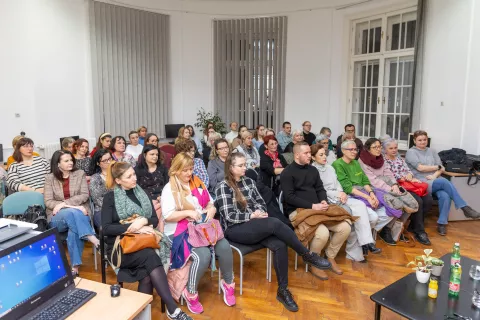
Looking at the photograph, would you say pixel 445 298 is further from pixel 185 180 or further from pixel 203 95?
pixel 203 95

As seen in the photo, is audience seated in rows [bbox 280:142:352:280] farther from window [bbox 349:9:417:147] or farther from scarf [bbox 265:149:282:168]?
window [bbox 349:9:417:147]

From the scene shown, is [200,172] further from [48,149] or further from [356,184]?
[48,149]

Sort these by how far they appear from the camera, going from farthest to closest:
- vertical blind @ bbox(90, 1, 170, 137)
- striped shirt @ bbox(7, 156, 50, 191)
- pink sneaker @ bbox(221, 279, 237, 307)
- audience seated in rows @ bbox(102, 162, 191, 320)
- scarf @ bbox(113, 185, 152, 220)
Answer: vertical blind @ bbox(90, 1, 170, 137)
striped shirt @ bbox(7, 156, 50, 191)
pink sneaker @ bbox(221, 279, 237, 307)
scarf @ bbox(113, 185, 152, 220)
audience seated in rows @ bbox(102, 162, 191, 320)

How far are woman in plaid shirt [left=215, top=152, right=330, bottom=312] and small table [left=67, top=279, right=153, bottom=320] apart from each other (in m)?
1.34

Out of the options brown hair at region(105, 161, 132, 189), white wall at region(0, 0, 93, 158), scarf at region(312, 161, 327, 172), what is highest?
white wall at region(0, 0, 93, 158)

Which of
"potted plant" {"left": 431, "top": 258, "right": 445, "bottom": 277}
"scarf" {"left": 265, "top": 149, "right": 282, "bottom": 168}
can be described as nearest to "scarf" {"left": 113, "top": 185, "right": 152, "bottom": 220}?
"potted plant" {"left": 431, "top": 258, "right": 445, "bottom": 277}

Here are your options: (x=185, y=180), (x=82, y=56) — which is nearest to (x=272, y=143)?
(x=185, y=180)

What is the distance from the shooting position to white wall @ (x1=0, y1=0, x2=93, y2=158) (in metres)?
6.04

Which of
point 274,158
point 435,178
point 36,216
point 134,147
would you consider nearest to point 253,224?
point 36,216

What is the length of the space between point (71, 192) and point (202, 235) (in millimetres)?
1618

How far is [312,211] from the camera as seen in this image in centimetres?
361

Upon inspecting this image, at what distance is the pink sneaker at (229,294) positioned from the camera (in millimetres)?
3083

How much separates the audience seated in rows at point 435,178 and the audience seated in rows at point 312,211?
1907mm

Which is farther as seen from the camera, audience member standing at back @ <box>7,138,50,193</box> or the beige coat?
audience member standing at back @ <box>7,138,50,193</box>
